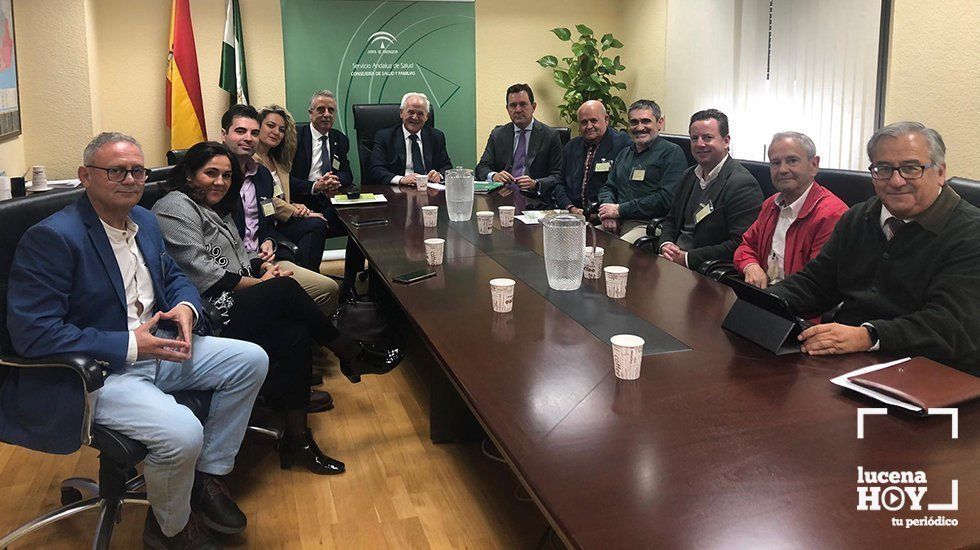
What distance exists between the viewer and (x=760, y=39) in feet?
17.4

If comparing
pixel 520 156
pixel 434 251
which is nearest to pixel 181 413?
pixel 434 251

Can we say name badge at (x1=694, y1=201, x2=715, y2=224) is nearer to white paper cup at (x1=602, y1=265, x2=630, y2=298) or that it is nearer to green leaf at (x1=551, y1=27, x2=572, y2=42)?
white paper cup at (x1=602, y1=265, x2=630, y2=298)

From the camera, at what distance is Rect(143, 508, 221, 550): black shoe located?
2.06 metres

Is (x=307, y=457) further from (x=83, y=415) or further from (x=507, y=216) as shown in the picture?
(x=507, y=216)

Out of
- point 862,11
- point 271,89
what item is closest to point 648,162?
point 862,11

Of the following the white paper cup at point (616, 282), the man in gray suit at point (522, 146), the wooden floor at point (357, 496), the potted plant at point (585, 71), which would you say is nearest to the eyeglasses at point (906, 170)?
the white paper cup at point (616, 282)

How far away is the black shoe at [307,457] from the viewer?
2.68 meters

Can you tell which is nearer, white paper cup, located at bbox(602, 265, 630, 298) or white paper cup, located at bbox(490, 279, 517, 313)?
white paper cup, located at bbox(490, 279, 517, 313)

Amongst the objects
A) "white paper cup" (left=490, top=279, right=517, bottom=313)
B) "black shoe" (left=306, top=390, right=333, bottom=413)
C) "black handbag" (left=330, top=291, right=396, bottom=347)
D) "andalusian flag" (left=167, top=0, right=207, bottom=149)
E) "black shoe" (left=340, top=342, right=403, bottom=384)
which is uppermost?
"andalusian flag" (left=167, top=0, right=207, bottom=149)

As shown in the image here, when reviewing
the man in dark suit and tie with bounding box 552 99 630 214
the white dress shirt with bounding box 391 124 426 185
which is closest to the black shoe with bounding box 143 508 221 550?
the man in dark suit and tie with bounding box 552 99 630 214

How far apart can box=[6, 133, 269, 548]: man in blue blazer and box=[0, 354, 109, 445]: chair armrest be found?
0.03 meters

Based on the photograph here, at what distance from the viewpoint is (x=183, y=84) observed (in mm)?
5656

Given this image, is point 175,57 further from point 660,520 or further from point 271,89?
point 660,520

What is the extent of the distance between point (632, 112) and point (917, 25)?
1.56 metres
